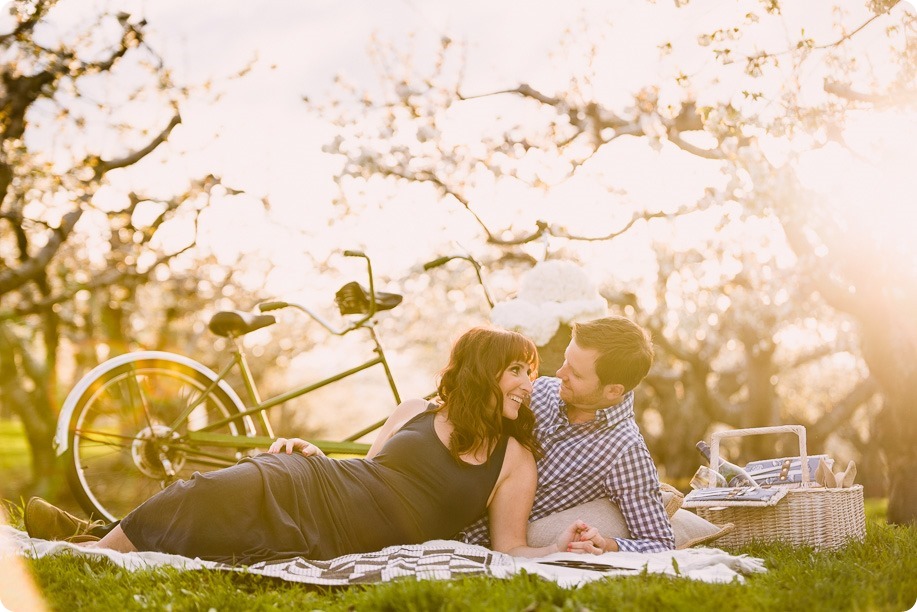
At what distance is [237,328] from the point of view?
5.14 metres

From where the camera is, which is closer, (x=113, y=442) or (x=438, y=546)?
(x=438, y=546)

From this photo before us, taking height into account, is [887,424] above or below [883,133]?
below

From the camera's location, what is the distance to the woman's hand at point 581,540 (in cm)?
348

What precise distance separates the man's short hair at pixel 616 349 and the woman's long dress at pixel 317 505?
55 centimetres

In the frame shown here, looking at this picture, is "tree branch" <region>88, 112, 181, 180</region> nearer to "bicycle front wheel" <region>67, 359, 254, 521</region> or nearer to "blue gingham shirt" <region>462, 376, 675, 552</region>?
"bicycle front wheel" <region>67, 359, 254, 521</region>

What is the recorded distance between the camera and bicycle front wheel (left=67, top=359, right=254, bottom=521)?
4965 millimetres

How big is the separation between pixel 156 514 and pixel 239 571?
1.64 feet

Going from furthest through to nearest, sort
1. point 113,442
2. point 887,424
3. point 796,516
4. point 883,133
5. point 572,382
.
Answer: point 887,424
point 883,133
point 113,442
point 796,516
point 572,382

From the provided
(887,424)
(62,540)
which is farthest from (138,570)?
(887,424)

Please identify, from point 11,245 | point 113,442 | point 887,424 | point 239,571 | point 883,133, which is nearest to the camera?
point 239,571

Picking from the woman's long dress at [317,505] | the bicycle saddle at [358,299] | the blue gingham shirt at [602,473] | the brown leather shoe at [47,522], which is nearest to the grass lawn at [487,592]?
the woman's long dress at [317,505]

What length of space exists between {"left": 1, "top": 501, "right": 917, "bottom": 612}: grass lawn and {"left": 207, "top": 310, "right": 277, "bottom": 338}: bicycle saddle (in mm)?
1785

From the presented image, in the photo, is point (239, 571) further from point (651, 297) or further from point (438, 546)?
point (651, 297)

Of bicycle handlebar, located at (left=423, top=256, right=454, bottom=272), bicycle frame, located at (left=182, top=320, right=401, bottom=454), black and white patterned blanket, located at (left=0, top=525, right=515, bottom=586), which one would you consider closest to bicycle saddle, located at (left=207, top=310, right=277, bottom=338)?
bicycle frame, located at (left=182, top=320, right=401, bottom=454)
